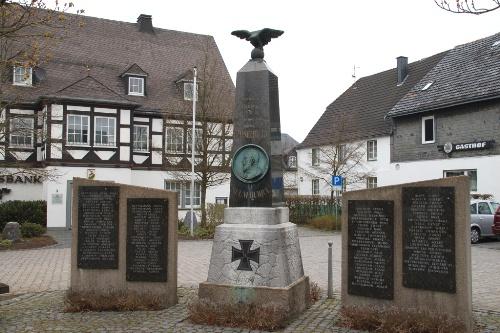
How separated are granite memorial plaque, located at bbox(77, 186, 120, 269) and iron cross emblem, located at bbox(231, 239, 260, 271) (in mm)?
1981

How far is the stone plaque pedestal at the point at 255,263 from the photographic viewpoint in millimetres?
7008

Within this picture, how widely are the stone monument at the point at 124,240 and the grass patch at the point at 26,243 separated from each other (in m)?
10.6

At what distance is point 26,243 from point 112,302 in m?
12.0

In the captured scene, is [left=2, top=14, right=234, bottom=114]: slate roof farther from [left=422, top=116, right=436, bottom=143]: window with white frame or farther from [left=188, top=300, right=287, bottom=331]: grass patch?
[left=188, top=300, right=287, bottom=331]: grass patch

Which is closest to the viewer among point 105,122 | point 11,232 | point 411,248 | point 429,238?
point 429,238

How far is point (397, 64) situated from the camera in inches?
1334

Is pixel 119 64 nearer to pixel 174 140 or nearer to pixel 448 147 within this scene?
pixel 174 140

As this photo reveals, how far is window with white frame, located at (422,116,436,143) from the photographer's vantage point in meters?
26.7

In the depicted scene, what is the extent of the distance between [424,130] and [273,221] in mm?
21745

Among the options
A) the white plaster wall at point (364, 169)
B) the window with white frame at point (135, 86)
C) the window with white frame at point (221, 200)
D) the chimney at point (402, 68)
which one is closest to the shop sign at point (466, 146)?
the white plaster wall at point (364, 169)

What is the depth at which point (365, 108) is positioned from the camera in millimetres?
34375

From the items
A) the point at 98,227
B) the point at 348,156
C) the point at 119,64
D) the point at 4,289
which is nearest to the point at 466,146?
the point at 348,156

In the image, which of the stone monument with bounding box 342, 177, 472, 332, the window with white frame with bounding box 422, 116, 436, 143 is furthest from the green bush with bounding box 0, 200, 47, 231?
the stone monument with bounding box 342, 177, 472, 332

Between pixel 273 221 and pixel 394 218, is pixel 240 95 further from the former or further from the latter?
pixel 394 218
